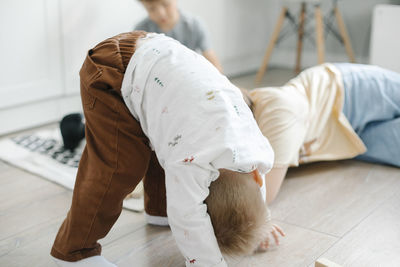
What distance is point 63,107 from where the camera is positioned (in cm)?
200

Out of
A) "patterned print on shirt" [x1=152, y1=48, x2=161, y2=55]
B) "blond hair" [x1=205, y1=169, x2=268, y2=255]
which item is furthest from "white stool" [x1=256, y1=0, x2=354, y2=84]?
"blond hair" [x1=205, y1=169, x2=268, y2=255]

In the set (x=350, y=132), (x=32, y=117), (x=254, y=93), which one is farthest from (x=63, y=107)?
(x=350, y=132)

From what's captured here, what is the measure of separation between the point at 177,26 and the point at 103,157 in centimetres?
125

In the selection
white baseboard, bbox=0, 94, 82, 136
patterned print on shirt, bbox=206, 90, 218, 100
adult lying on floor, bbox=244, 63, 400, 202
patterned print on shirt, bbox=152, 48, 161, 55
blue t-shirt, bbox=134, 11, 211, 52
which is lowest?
white baseboard, bbox=0, 94, 82, 136

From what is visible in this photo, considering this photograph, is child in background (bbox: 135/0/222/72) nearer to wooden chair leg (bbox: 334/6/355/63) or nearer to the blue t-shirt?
the blue t-shirt

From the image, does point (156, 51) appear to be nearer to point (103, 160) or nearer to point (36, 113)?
point (103, 160)

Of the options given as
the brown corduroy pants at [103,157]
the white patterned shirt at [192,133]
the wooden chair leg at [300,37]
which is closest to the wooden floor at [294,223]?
the brown corduroy pants at [103,157]

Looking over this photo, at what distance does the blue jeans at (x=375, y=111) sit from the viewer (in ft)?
4.94

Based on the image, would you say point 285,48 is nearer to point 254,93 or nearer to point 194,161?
point 254,93

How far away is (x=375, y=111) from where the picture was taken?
1.51 metres

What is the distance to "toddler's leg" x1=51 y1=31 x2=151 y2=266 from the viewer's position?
89 centimetres

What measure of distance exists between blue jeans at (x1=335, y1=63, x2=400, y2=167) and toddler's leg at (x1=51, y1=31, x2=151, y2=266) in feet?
2.72

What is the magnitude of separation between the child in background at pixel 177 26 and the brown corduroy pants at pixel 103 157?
3.48 feet

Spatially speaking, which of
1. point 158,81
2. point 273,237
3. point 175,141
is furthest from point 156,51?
point 273,237
